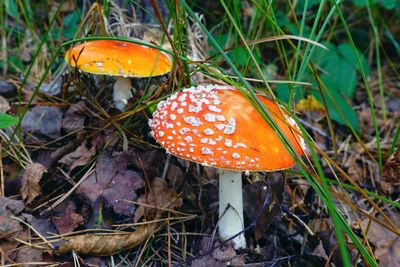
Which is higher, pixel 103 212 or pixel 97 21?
pixel 97 21

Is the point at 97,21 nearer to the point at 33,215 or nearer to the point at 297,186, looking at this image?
the point at 33,215

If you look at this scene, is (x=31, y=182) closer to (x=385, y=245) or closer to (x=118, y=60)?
(x=118, y=60)

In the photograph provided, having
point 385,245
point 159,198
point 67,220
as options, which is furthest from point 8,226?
point 385,245

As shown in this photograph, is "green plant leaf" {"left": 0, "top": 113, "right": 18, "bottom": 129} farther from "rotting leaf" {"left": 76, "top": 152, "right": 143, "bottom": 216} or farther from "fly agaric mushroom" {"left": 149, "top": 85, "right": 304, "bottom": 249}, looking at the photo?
"fly agaric mushroom" {"left": 149, "top": 85, "right": 304, "bottom": 249}

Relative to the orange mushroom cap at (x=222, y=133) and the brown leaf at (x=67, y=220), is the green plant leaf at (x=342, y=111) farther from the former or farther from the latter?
the brown leaf at (x=67, y=220)

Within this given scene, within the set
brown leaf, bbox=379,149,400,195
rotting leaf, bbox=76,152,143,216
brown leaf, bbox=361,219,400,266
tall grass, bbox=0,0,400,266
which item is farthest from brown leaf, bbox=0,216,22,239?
brown leaf, bbox=379,149,400,195

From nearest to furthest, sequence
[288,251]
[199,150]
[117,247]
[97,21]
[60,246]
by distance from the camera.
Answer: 1. [199,150]
2. [60,246]
3. [117,247]
4. [288,251]
5. [97,21]

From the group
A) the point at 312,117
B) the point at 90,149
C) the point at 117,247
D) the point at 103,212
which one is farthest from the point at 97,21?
the point at 312,117
